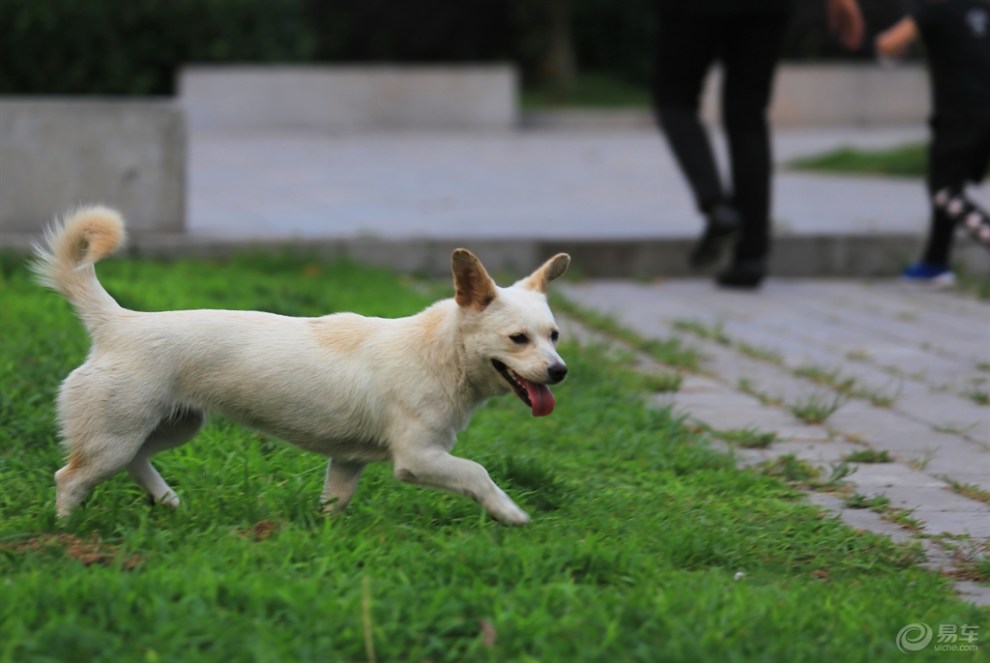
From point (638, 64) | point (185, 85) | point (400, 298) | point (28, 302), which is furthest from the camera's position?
point (638, 64)

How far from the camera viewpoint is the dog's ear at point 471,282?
136 inches

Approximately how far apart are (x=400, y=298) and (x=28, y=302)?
1.76 m

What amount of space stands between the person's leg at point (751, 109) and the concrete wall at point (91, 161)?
10.6ft

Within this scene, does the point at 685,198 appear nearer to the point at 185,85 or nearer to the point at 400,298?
the point at 400,298

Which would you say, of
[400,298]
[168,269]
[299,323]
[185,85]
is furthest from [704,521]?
[185,85]

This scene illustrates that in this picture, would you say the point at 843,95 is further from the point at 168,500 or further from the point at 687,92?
the point at 168,500

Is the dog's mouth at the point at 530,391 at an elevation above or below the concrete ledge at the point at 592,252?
above

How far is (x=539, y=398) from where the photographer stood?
3432mm

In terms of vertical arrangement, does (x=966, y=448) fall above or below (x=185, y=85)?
above

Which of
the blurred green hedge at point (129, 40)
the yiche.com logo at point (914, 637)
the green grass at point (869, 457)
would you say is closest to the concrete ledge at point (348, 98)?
the blurred green hedge at point (129, 40)

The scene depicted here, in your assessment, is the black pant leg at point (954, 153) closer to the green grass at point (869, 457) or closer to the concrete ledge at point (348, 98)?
the green grass at point (869, 457)

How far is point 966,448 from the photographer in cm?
480

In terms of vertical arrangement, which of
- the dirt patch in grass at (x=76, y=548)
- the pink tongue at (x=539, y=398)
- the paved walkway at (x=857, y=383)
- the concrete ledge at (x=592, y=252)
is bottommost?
the concrete ledge at (x=592, y=252)

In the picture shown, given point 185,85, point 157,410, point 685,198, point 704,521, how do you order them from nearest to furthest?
point 157,410 < point 704,521 < point 685,198 < point 185,85
